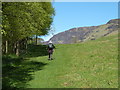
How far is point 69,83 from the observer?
17422 millimetres

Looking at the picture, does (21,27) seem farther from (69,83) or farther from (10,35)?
(69,83)

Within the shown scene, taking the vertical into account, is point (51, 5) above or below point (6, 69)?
above

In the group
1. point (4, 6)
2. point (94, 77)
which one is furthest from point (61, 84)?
point (4, 6)

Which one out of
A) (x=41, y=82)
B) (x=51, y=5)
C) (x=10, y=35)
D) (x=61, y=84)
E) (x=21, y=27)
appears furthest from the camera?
(x=51, y=5)

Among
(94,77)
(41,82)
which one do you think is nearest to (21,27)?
(41,82)

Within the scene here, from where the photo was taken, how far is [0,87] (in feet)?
58.0

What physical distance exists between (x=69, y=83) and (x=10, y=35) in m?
17.6

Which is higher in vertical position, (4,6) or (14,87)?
(4,6)

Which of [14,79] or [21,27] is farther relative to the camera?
[21,27]

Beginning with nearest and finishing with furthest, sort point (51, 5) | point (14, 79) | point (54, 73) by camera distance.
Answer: point (14, 79) < point (54, 73) < point (51, 5)

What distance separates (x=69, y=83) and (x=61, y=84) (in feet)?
2.22

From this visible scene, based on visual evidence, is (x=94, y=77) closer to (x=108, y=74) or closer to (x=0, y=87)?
(x=108, y=74)

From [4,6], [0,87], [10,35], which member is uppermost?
[4,6]

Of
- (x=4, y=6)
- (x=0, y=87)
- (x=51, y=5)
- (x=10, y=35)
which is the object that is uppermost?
(x=51, y=5)
